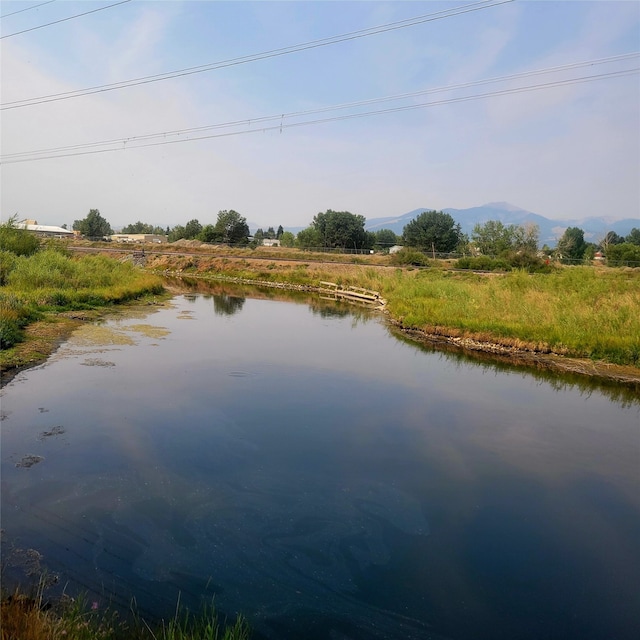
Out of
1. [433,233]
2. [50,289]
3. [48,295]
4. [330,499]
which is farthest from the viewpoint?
[433,233]

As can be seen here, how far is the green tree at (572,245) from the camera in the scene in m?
76.9

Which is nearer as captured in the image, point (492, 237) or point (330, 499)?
point (330, 499)

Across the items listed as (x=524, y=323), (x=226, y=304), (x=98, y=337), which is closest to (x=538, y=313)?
(x=524, y=323)

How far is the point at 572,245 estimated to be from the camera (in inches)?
3418

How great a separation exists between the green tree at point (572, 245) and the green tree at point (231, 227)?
4610cm

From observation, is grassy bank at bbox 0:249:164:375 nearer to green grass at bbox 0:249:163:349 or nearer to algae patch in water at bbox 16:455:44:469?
green grass at bbox 0:249:163:349

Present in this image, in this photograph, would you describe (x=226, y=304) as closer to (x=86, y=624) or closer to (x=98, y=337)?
(x=98, y=337)

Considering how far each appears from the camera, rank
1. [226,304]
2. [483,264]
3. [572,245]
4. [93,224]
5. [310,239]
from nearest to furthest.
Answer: [226,304] → [483,264] → [572,245] → [310,239] → [93,224]

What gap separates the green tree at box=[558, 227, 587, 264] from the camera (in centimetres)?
7688

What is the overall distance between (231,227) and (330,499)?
73539 mm

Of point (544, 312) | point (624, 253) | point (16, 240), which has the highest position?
point (624, 253)

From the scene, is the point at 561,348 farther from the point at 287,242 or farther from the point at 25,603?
the point at 287,242

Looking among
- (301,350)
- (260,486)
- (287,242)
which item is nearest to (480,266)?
(301,350)

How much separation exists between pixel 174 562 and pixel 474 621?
9.54ft
